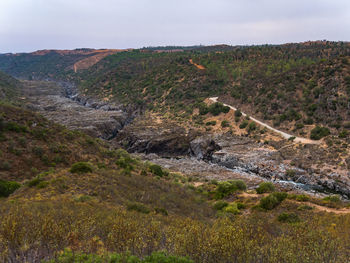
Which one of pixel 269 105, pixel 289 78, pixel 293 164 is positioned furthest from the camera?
pixel 289 78

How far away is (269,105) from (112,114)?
43.2m

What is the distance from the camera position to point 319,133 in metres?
40.2

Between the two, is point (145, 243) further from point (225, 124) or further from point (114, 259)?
point (225, 124)

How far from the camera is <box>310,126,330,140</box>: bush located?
3969 cm

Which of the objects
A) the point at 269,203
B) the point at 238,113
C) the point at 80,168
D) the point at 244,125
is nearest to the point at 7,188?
the point at 80,168

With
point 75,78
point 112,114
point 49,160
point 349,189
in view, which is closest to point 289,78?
point 349,189

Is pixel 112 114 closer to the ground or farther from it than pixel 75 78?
closer to the ground

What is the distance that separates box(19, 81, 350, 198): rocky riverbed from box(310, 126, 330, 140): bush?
3.32 metres

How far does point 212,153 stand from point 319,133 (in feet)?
60.0

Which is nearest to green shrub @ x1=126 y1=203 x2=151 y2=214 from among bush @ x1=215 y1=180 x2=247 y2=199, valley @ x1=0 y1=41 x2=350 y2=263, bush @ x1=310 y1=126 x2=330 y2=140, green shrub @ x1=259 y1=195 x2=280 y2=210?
valley @ x1=0 y1=41 x2=350 y2=263

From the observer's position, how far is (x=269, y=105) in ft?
176

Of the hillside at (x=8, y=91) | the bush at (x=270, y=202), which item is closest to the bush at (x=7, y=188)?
the bush at (x=270, y=202)

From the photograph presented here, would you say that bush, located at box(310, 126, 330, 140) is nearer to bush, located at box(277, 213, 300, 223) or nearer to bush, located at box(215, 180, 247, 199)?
bush, located at box(215, 180, 247, 199)

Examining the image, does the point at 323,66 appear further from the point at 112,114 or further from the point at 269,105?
the point at 112,114
